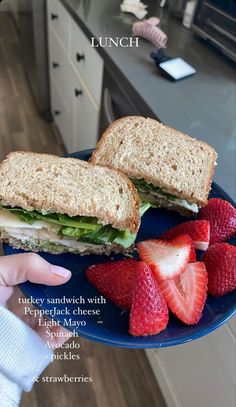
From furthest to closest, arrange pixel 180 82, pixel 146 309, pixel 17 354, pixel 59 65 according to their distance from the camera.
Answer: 1. pixel 59 65
2. pixel 180 82
3. pixel 17 354
4. pixel 146 309

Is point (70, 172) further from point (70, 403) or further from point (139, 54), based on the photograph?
point (70, 403)

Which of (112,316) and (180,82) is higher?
(180,82)

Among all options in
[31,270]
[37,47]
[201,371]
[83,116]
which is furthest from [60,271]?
[37,47]

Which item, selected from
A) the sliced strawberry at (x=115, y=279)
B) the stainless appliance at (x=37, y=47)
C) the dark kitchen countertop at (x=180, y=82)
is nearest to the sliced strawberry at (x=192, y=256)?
the sliced strawberry at (x=115, y=279)

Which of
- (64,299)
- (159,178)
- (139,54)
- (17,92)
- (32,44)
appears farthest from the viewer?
(17,92)

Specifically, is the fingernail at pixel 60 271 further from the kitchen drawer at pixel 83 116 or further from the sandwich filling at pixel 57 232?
the kitchen drawer at pixel 83 116

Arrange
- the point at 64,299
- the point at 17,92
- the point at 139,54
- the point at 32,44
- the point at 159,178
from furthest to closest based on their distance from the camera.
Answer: the point at 17,92, the point at 32,44, the point at 139,54, the point at 159,178, the point at 64,299

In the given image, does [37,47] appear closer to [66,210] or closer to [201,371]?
[66,210]

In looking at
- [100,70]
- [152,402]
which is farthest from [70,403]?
[100,70]
